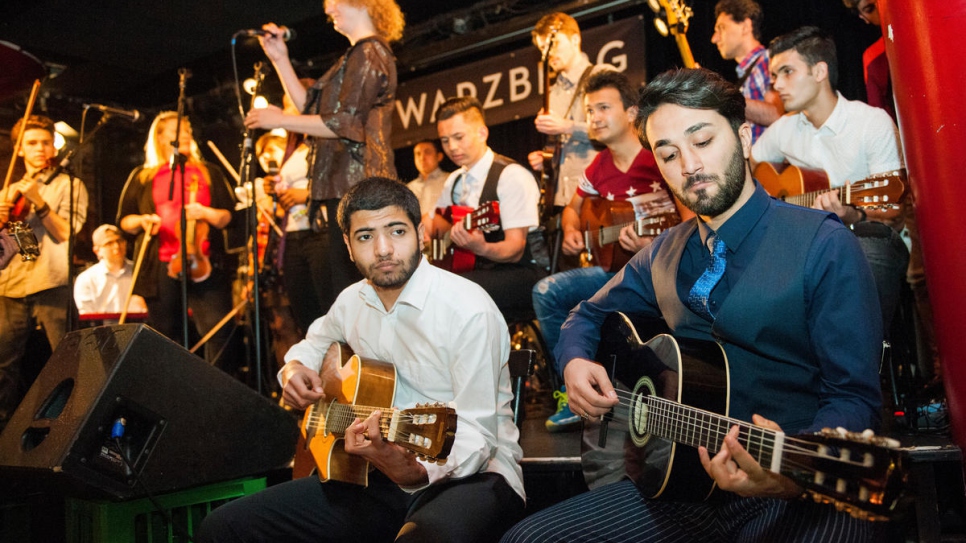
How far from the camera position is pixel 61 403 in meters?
3.30

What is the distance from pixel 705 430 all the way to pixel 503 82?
578 cm

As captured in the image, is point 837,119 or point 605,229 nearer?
point 837,119

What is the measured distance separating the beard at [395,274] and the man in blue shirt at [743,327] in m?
0.81

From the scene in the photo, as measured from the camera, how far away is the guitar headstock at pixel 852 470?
1.48 m

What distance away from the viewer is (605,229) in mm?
4355

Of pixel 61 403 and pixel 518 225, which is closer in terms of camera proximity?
pixel 61 403

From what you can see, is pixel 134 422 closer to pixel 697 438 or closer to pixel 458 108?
pixel 697 438

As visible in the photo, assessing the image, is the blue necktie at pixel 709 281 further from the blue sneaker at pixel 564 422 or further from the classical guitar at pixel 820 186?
the blue sneaker at pixel 564 422

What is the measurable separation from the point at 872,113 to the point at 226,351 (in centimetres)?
618

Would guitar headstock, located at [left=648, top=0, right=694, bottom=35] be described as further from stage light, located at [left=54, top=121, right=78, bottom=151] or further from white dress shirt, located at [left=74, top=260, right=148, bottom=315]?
white dress shirt, located at [left=74, top=260, right=148, bottom=315]

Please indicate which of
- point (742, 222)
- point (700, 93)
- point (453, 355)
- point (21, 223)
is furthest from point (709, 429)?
point (21, 223)

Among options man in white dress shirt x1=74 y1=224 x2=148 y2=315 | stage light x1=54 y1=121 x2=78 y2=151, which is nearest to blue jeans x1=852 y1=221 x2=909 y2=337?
stage light x1=54 y1=121 x2=78 y2=151

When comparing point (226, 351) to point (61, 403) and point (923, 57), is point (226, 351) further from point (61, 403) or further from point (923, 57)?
point (923, 57)

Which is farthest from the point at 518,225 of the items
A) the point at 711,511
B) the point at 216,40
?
the point at 216,40
